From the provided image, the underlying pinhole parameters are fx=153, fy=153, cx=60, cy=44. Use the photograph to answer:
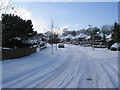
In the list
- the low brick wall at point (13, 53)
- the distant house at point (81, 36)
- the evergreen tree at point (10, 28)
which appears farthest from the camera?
the distant house at point (81, 36)

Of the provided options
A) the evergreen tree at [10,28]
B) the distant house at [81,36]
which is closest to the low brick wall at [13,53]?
the evergreen tree at [10,28]

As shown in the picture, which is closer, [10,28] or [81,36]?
[10,28]

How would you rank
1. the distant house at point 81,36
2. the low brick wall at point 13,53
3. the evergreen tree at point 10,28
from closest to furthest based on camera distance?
the low brick wall at point 13,53 < the evergreen tree at point 10,28 < the distant house at point 81,36

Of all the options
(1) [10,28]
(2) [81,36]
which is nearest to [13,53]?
(1) [10,28]

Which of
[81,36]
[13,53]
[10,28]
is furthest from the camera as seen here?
[81,36]

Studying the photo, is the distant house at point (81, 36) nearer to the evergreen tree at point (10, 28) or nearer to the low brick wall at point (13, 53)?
the evergreen tree at point (10, 28)

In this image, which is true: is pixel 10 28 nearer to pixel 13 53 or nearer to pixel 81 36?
pixel 13 53

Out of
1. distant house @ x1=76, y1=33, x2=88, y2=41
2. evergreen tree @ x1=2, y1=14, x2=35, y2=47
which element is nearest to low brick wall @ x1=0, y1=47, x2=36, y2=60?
evergreen tree @ x1=2, y1=14, x2=35, y2=47

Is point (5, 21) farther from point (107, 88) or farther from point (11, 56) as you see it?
point (107, 88)

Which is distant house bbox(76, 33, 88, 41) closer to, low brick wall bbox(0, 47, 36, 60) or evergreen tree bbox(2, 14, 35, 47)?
evergreen tree bbox(2, 14, 35, 47)

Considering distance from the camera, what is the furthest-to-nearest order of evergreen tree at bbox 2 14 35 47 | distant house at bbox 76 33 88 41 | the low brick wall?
distant house at bbox 76 33 88 41 → evergreen tree at bbox 2 14 35 47 → the low brick wall

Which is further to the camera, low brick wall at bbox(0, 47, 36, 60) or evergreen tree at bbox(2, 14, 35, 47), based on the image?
evergreen tree at bbox(2, 14, 35, 47)

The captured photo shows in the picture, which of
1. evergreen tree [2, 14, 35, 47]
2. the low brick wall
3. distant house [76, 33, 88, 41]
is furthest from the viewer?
distant house [76, 33, 88, 41]

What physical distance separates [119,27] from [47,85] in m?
29.9
